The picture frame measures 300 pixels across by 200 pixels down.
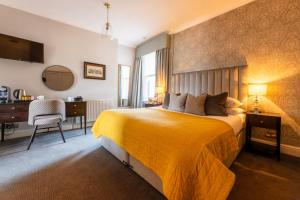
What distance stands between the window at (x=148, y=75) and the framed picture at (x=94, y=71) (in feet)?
4.67

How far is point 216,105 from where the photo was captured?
237 cm

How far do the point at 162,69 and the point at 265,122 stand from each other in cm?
272

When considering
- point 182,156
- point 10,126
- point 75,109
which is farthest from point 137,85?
point 182,156

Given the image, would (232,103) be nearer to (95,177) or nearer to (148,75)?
(95,177)

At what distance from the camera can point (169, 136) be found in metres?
1.27

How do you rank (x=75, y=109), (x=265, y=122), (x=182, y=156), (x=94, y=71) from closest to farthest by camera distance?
(x=182, y=156) → (x=265, y=122) → (x=75, y=109) → (x=94, y=71)

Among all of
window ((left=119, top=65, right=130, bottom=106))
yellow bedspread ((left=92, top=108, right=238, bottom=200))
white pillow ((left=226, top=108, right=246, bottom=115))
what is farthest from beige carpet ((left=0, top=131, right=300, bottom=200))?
window ((left=119, top=65, right=130, bottom=106))

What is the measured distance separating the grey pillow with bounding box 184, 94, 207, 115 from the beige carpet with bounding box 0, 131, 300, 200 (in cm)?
93

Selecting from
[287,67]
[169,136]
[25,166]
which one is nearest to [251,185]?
[169,136]

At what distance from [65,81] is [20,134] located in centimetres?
152

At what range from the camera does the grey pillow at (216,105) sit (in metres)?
2.32

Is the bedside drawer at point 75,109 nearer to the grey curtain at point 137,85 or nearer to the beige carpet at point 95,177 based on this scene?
the beige carpet at point 95,177

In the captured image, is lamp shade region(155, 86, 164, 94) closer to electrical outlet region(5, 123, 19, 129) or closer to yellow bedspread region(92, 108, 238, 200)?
yellow bedspread region(92, 108, 238, 200)

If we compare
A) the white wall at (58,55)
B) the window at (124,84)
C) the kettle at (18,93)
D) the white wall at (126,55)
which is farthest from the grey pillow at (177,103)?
the kettle at (18,93)
